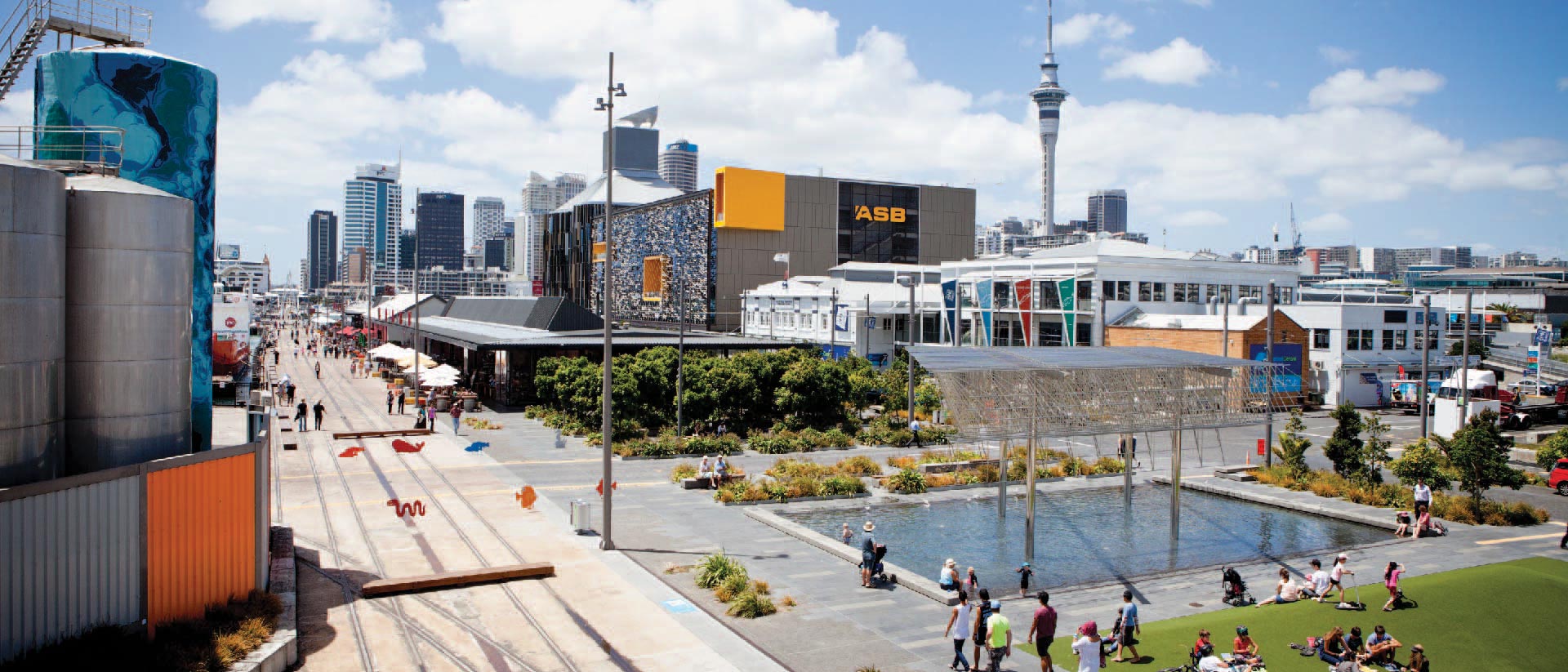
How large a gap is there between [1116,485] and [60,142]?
30.5 metres

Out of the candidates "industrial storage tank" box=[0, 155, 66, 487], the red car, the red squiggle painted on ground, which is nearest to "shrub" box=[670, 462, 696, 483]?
the red squiggle painted on ground

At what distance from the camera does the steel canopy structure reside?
21859 mm

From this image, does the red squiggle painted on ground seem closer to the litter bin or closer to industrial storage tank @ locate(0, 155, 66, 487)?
the litter bin

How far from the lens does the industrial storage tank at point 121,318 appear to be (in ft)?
46.8

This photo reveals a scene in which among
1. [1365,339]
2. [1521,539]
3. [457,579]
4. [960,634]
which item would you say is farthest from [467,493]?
[1365,339]

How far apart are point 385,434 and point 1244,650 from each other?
118ft

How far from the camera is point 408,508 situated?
25.5 metres

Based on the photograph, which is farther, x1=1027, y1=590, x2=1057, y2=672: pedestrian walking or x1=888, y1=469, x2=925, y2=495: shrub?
x1=888, y1=469, x2=925, y2=495: shrub

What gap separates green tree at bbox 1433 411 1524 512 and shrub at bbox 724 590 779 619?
22203 millimetres

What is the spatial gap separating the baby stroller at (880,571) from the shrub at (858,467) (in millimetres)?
13116

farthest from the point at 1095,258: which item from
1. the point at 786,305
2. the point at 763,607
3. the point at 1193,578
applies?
the point at 763,607

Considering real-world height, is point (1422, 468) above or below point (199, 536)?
below

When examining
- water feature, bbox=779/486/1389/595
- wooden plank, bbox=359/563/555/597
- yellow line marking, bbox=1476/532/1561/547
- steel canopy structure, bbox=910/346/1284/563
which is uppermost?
steel canopy structure, bbox=910/346/1284/563

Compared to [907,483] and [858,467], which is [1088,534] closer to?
[907,483]
